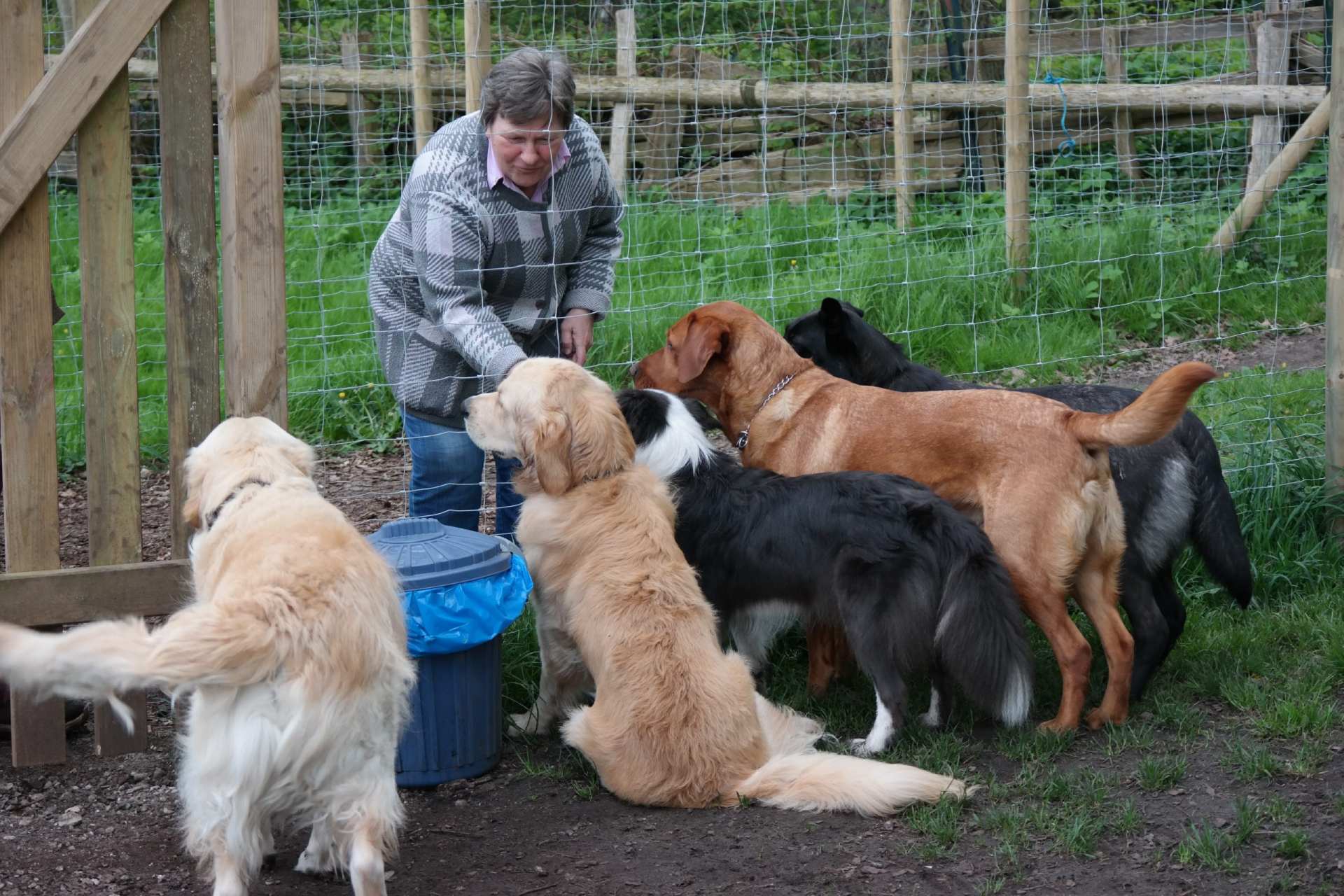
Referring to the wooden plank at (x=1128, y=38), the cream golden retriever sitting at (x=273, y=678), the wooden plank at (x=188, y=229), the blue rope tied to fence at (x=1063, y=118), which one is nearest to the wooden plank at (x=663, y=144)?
the wooden plank at (x=1128, y=38)

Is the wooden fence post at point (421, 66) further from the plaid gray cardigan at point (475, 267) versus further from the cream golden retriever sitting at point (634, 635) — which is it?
the cream golden retriever sitting at point (634, 635)

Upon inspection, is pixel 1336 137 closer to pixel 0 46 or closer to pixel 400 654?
pixel 400 654

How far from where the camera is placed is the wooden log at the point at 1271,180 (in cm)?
788

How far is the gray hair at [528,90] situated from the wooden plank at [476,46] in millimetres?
2962

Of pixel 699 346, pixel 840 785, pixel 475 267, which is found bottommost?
pixel 840 785

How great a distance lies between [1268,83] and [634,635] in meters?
8.40

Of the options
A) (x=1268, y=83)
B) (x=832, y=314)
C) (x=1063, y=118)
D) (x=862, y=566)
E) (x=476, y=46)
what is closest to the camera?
(x=862, y=566)

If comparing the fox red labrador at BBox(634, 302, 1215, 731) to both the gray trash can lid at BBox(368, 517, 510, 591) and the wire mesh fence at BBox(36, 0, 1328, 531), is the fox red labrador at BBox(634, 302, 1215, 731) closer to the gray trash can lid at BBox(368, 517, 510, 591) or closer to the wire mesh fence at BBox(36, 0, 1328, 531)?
the wire mesh fence at BBox(36, 0, 1328, 531)

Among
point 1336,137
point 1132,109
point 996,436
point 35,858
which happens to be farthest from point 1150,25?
point 35,858

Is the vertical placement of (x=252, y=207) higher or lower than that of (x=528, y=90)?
lower

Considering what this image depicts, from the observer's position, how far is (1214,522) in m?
4.54

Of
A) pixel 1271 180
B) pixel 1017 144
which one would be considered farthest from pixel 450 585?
pixel 1271 180

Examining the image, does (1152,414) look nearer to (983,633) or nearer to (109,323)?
(983,633)

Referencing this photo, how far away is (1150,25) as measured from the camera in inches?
424
